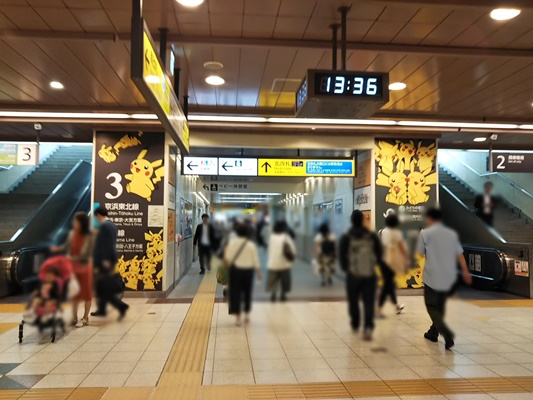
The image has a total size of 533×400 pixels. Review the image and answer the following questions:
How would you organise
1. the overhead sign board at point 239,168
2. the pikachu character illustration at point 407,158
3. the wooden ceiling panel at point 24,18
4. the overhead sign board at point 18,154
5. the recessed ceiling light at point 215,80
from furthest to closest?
the overhead sign board at point 18,154 < the recessed ceiling light at point 215,80 < the wooden ceiling panel at point 24,18 < the overhead sign board at point 239,168 < the pikachu character illustration at point 407,158

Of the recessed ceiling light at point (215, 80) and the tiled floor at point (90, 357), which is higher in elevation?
the recessed ceiling light at point (215, 80)

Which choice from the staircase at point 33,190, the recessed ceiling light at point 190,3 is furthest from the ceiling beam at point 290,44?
the staircase at point 33,190

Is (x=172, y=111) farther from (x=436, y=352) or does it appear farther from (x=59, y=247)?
(x=436, y=352)

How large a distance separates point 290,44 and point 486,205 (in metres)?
4.89

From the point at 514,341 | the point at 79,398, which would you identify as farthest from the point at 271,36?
the point at 514,341

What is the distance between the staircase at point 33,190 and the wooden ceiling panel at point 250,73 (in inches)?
159

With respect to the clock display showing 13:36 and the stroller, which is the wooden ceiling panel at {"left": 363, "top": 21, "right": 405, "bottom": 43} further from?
the stroller

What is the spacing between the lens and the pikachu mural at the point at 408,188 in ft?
2.88

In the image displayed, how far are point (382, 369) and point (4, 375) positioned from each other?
4.54m

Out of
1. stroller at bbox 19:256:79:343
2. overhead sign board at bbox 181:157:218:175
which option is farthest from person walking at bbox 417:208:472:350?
overhead sign board at bbox 181:157:218:175

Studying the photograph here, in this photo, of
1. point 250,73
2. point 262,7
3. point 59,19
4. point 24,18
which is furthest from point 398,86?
point 24,18

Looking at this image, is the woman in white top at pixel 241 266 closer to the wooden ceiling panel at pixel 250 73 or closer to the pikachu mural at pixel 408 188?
the pikachu mural at pixel 408 188

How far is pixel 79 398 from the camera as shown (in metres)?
4.12

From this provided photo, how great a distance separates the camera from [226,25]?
4.98 meters
